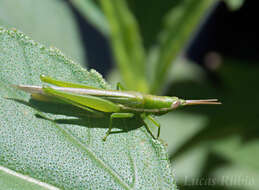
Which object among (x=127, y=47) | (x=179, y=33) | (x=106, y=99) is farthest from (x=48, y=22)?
(x=106, y=99)

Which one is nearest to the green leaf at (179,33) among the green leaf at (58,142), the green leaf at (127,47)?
the green leaf at (127,47)

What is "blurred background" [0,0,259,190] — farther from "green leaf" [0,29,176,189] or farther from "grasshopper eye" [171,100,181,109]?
"green leaf" [0,29,176,189]

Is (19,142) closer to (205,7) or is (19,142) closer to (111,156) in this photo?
(111,156)

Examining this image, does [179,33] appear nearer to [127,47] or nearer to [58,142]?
[127,47]

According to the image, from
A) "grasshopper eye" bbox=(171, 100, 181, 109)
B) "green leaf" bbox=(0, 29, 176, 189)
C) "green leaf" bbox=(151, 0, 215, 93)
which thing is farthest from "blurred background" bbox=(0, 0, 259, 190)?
"green leaf" bbox=(0, 29, 176, 189)

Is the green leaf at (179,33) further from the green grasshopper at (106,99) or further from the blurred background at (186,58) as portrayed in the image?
the green grasshopper at (106,99)

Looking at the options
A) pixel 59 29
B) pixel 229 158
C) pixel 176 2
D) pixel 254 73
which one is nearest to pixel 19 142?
pixel 176 2
